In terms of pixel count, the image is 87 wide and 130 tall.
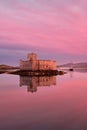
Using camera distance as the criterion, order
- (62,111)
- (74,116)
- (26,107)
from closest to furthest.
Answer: (74,116)
(62,111)
(26,107)

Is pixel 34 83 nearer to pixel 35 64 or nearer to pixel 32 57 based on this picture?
pixel 35 64

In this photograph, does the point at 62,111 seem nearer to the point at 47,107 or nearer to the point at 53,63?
the point at 47,107

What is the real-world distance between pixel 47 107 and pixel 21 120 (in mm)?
5155

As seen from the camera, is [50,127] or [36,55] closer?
[50,127]

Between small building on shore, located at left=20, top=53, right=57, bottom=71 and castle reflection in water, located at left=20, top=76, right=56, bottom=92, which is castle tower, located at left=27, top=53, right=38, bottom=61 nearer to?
small building on shore, located at left=20, top=53, right=57, bottom=71

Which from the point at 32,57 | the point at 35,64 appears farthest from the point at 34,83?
the point at 32,57

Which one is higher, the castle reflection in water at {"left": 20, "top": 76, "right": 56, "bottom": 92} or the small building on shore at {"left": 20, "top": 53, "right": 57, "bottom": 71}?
the small building on shore at {"left": 20, "top": 53, "right": 57, "bottom": 71}

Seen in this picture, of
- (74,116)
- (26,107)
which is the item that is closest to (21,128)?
(74,116)

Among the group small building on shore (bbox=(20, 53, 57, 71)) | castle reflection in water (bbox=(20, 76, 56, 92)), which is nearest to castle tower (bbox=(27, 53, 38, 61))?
small building on shore (bbox=(20, 53, 57, 71))

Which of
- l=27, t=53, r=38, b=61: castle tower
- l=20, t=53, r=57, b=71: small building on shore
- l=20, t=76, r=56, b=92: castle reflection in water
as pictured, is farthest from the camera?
l=27, t=53, r=38, b=61: castle tower

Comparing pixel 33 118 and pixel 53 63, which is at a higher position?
pixel 53 63

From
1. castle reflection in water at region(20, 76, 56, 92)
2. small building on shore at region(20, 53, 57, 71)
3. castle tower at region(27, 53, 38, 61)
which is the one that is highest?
castle tower at region(27, 53, 38, 61)

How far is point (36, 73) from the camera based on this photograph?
8138 centimetres

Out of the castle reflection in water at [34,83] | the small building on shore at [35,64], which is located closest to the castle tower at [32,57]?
the small building on shore at [35,64]
